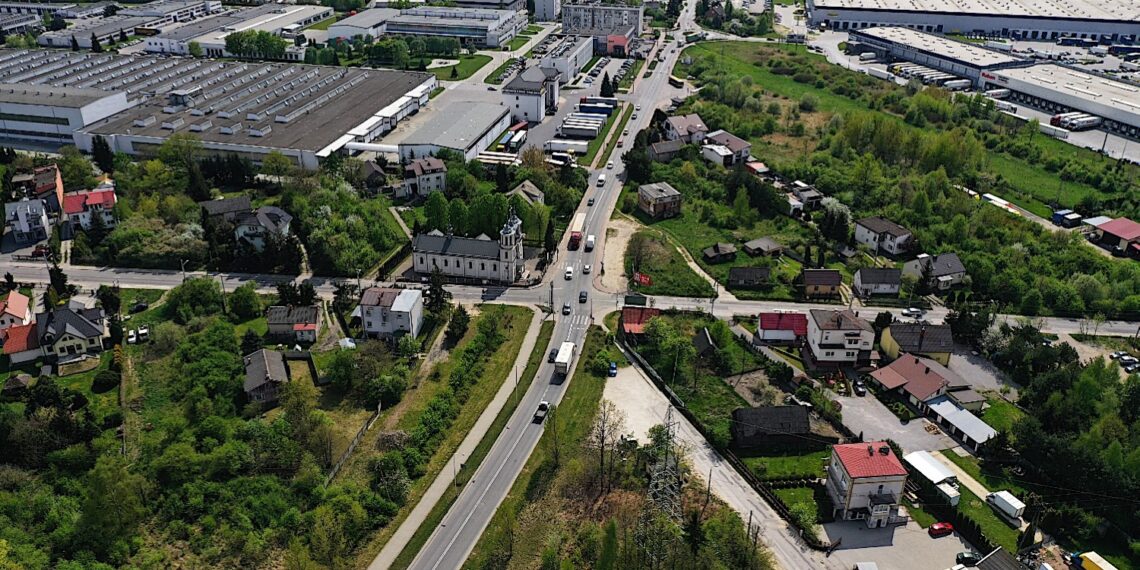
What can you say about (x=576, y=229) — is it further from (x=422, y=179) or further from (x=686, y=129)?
(x=686, y=129)

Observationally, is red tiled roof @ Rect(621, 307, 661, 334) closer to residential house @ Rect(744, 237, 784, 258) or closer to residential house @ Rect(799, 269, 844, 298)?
residential house @ Rect(799, 269, 844, 298)

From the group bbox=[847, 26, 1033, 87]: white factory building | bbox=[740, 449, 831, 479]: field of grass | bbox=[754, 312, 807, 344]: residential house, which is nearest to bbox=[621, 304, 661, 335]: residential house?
bbox=[754, 312, 807, 344]: residential house

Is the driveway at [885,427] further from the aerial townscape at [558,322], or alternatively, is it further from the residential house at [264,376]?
the residential house at [264,376]

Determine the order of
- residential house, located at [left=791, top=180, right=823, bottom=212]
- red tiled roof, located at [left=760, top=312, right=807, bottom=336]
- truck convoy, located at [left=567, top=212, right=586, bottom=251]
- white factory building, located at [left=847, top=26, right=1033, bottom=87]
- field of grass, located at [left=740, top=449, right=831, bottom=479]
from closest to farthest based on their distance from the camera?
1. field of grass, located at [left=740, top=449, right=831, bottom=479]
2. red tiled roof, located at [left=760, top=312, right=807, bottom=336]
3. truck convoy, located at [left=567, top=212, right=586, bottom=251]
4. residential house, located at [left=791, top=180, right=823, bottom=212]
5. white factory building, located at [left=847, top=26, right=1033, bottom=87]

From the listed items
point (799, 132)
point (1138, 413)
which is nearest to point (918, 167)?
point (799, 132)

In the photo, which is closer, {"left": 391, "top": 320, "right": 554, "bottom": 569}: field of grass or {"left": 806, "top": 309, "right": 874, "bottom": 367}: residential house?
{"left": 391, "top": 320, "right": 554, "bottom": 569}: field of grass

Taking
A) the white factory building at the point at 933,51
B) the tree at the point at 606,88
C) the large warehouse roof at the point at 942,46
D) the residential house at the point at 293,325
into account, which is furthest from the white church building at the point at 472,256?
the large warehouse roof at the point at 942,46

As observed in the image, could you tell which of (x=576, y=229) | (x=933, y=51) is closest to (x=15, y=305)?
(x=576, y=229)
